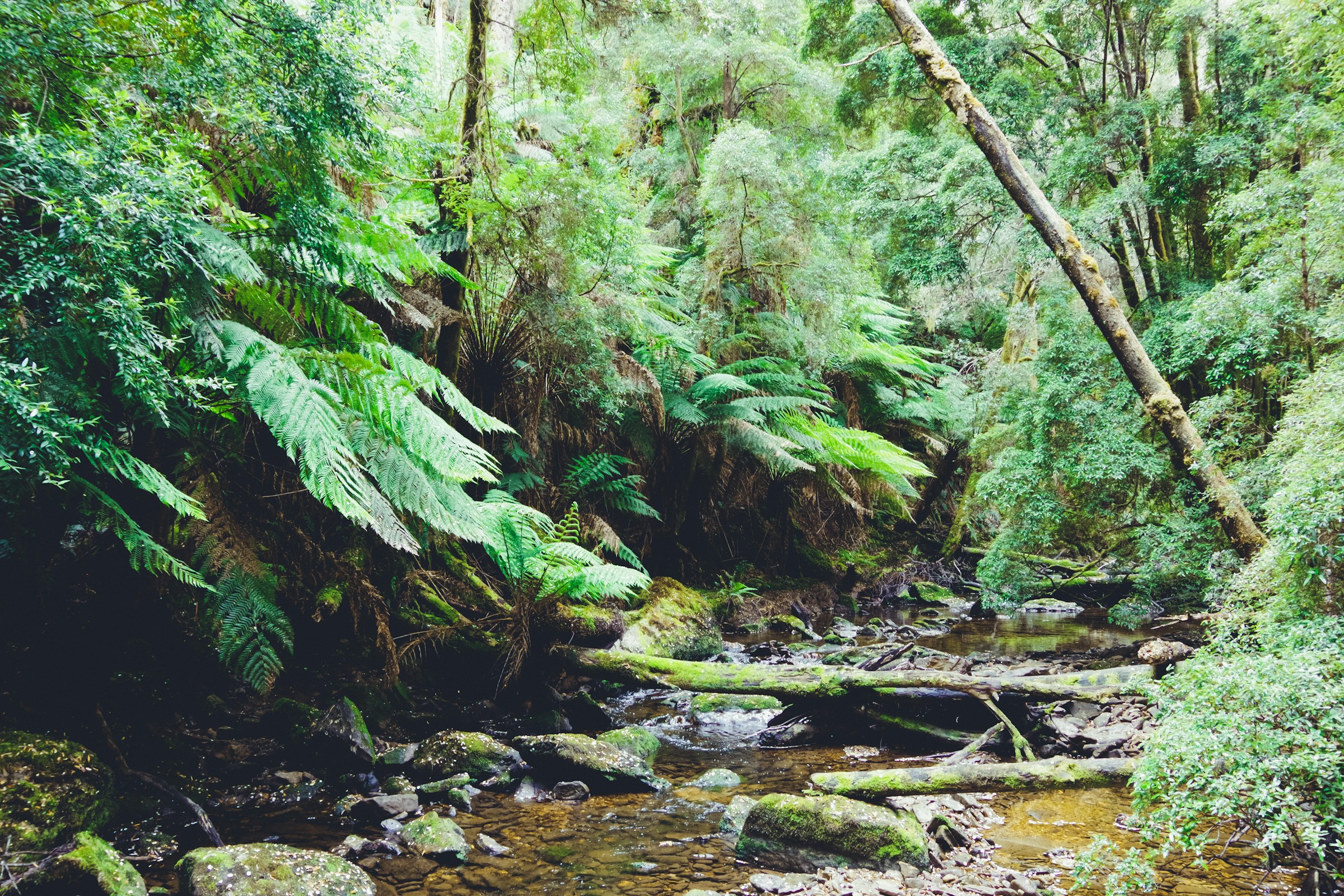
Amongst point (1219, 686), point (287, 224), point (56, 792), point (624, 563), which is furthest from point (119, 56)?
point (624, 563)

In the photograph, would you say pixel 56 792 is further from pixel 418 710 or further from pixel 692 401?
pixel 692 401

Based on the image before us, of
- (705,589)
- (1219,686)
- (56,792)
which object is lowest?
(705,589)

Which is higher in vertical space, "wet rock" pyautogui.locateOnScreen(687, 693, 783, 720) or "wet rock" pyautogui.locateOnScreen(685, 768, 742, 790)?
"wet rock" pyautogui.locateOnScreen(685, 768, 742, 790)

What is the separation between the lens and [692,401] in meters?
8.47

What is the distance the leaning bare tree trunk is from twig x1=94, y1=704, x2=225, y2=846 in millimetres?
5503

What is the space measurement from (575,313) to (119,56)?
3507mm

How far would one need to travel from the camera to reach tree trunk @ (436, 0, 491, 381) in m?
5.16

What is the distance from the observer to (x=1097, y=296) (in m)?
4.62

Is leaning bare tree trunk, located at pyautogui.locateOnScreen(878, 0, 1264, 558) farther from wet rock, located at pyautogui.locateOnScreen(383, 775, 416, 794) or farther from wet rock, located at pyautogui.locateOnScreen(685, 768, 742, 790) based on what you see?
wet rock, located at pyautogui.locateOnScreen(383, 775, 416, 794)

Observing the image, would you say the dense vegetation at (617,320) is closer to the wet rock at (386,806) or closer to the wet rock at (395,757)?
the wet rock at (395,757)

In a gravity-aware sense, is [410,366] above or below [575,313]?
below

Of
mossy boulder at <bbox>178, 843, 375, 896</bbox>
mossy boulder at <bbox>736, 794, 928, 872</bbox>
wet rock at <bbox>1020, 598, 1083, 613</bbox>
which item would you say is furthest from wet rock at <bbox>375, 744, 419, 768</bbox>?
wet rock at <bbox>1020, 598, 1083, 613</bbox>

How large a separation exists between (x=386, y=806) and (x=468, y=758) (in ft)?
2.14

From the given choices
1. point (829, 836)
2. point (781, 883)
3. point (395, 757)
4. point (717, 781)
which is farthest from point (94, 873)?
point (717, 781)
